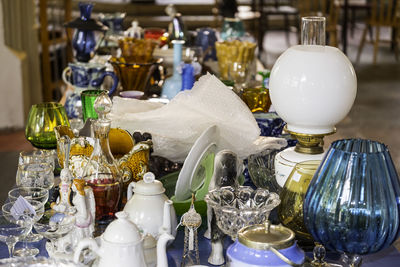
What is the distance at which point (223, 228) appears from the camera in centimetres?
113

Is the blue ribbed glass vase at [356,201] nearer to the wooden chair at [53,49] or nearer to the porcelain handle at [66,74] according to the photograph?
the porcelain handle at [66,74]

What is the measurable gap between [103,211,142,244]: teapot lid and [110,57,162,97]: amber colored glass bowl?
1.28 m

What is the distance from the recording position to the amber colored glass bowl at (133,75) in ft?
7.24

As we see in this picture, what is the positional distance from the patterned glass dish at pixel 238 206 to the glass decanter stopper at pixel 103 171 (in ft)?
0.67

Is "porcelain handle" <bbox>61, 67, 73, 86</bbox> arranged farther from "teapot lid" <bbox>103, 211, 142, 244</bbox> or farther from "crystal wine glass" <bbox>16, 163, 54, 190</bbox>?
"teapot lid" <bbox>103, 211, 142, 244</bbox>

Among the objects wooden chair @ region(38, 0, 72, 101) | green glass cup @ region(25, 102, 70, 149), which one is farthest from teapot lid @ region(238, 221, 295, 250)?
wooden chair @ region(38, 0, 72, 101)

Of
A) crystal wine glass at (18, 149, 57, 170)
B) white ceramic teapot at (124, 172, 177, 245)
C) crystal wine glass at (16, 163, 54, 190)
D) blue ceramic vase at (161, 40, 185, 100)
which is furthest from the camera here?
blue ceramic vase at (161, 40, 185, 100)

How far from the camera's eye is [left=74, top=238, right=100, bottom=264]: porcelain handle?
952 millimetres

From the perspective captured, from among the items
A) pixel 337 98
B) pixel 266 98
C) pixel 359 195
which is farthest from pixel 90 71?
pixel 359 195

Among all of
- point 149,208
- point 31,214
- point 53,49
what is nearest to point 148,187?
point 149,208

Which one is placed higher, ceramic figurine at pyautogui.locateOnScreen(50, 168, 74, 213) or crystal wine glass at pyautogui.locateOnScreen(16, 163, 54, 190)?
ceramic figurine at pyautogui.locateOnScreen(50, 168, 74, 213)

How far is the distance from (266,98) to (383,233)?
0.76 m

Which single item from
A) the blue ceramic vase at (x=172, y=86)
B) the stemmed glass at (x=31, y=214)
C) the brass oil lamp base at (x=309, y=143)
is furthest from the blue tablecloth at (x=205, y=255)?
the blue ceramic vase at (x=172, y=86)

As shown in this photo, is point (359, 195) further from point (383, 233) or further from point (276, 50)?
point (276, 50)
